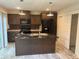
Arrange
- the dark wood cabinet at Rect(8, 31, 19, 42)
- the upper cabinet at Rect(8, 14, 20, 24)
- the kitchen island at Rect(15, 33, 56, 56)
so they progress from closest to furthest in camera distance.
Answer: the kitchen island at Rect(15, 33, 56, 56) < the dark wood cabinet at Rect(8, 31, 19, 42) < the upper cabinet at Rect(8, 14, 20, 24)

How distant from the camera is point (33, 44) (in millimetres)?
5043

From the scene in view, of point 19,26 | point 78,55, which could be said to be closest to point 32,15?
point 19,26

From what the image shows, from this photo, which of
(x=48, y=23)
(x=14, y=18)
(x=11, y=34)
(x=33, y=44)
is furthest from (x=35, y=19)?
(x=33, y=44)

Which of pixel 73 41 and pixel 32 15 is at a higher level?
pixel 32 15

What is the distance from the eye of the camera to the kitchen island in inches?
192

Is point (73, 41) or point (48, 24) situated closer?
point (73, 41)

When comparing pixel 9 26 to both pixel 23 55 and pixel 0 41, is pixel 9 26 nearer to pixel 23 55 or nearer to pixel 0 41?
pixel 0 41

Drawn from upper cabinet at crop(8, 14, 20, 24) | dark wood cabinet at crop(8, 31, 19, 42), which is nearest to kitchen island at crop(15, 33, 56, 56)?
dark wood cabinet at crop(8, 31, 19, 42)

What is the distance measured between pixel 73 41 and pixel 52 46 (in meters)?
1.89

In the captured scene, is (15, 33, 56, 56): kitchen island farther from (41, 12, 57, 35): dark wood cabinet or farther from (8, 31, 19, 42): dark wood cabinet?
(41, 12, 57, 35): dark wood cabinet

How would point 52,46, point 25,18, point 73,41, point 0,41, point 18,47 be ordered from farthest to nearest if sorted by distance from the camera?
point 25,18 → point 73,41 → point 0,41 → point 52,46 → point 18,47

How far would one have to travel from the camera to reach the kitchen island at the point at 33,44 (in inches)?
192

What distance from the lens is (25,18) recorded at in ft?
25.8

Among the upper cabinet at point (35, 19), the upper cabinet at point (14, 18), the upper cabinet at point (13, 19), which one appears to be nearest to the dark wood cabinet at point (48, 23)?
the upper cabinet at point (35, 19)
